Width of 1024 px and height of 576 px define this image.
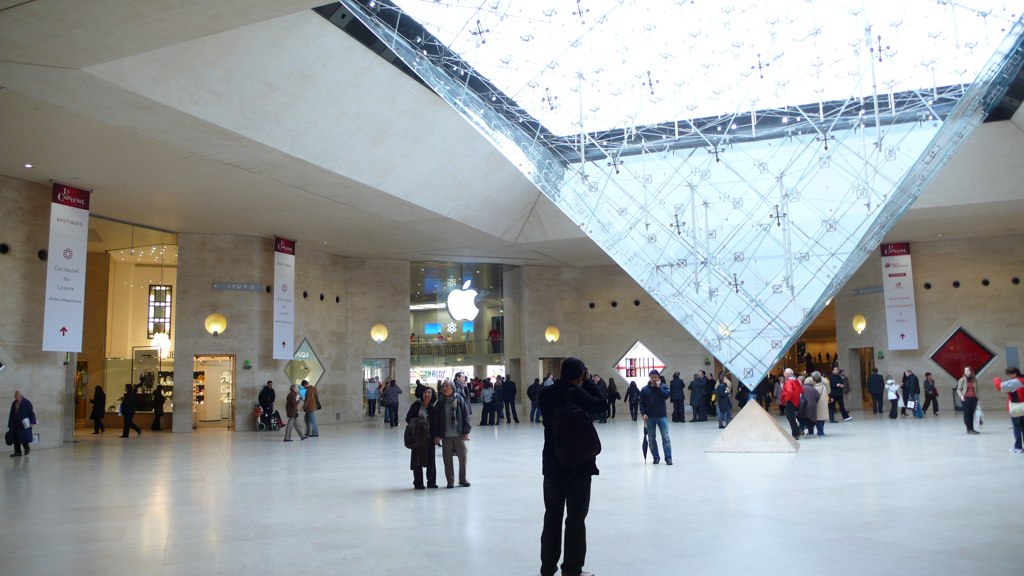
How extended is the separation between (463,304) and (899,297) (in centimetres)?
1297

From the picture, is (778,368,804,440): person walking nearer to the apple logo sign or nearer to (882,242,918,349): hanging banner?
(882,242,918,349): hanging banner

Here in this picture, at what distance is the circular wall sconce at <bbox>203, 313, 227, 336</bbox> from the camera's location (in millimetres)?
18484

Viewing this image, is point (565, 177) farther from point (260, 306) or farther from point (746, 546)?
point (746, 546)

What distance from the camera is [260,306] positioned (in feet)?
62.5

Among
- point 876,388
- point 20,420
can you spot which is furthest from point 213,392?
point 876,388

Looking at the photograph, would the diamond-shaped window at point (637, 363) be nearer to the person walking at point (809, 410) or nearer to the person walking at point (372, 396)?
the person walking at point (372, 396)

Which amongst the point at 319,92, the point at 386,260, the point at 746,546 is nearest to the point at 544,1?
the point at 319,92

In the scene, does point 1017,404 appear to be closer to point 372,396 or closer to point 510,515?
point 510,515

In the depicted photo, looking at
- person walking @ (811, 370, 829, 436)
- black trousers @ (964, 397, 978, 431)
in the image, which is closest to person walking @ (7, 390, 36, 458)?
person walking @ (811, 370, 829, 436)

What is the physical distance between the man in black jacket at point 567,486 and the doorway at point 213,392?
17.1m

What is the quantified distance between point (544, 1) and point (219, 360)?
12780 millimetres

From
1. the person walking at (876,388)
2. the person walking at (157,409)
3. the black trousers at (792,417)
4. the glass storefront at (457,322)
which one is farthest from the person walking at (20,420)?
the person walking at (876,388)

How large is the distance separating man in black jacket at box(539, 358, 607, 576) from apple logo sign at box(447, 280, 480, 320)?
20809 mm

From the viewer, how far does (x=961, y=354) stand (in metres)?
21.3
